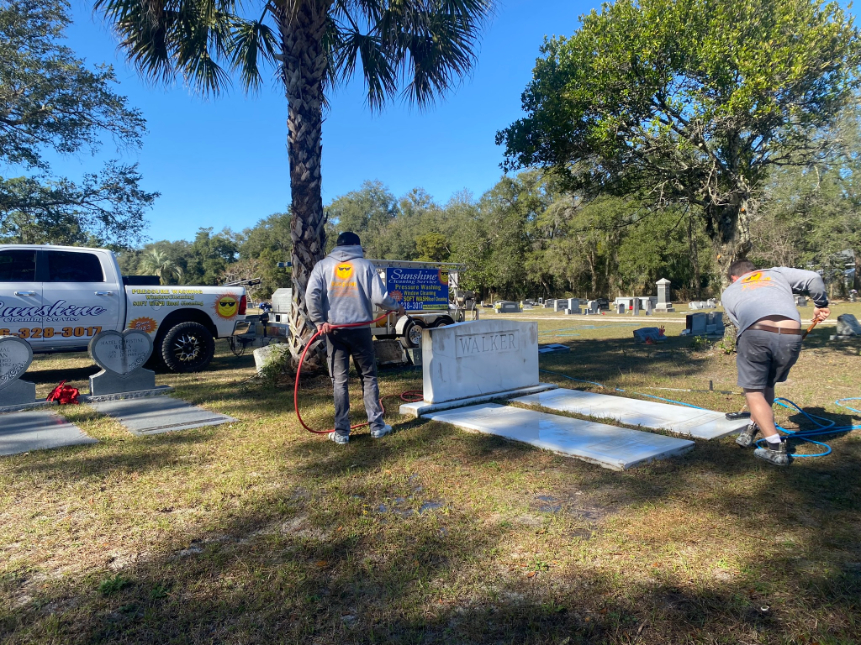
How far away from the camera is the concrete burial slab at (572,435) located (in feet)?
13.6

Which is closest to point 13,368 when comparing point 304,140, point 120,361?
point 120,361

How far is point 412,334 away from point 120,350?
20.9 feet

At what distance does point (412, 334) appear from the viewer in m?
12.3

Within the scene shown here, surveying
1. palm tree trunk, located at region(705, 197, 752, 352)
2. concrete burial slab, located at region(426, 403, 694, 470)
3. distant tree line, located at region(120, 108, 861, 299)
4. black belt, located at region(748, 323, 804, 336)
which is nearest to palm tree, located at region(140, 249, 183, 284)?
distant tree line, located at region(120, 108, 861, 299)

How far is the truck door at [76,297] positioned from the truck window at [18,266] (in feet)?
0.39

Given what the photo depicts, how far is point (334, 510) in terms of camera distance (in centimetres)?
333

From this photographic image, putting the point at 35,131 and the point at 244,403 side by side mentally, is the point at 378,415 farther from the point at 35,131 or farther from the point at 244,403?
the point at 35,131

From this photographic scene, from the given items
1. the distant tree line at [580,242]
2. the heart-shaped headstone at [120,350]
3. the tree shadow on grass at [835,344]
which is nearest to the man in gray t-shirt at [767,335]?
the heart-shaped headstone at [120,350]

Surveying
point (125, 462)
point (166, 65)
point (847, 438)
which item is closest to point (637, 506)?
point (847, 438)

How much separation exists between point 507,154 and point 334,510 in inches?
373

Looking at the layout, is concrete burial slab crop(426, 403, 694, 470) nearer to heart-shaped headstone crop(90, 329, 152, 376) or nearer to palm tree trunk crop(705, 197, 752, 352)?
heart-shaped headstone crop(90, 329, 152, 376)

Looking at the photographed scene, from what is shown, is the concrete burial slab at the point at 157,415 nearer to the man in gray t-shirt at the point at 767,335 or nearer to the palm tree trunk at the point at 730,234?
the man in gray t-shirt at the point at 767,335

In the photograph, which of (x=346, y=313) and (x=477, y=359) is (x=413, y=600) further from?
(x=477, y=359)

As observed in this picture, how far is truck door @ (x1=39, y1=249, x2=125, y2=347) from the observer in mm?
7875
